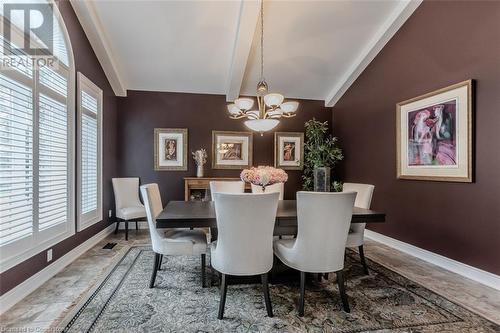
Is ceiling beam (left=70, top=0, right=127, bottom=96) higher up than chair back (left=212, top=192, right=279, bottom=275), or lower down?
higher up

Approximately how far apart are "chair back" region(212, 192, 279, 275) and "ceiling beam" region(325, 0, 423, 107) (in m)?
3.41

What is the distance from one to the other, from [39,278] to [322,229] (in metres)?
2.73

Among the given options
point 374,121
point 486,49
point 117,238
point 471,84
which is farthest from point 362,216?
point 117,238

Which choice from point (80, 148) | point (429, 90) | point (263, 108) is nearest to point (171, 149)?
point (80, 148)

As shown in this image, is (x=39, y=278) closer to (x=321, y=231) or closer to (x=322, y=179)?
(x=321, y=231)

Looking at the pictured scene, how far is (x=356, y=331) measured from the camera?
2.01 metres

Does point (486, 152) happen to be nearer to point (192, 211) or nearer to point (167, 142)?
point (192, 211)

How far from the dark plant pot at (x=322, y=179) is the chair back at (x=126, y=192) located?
3.37m

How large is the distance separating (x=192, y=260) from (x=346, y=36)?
3959 mm

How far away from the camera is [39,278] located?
2713 mm

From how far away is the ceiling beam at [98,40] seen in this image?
3.51 m

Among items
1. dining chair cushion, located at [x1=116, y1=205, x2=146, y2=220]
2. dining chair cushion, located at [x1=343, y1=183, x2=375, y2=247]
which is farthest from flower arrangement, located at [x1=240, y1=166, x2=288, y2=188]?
dining chair cushion, located at [x1=116, y1=205, x2=146, y2=220]

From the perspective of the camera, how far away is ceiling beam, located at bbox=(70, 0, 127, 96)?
11.5ft

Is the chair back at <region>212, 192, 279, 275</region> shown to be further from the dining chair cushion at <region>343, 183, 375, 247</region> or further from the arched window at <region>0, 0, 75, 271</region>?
the arched window at <region>0, 0, 75, 271</region>
